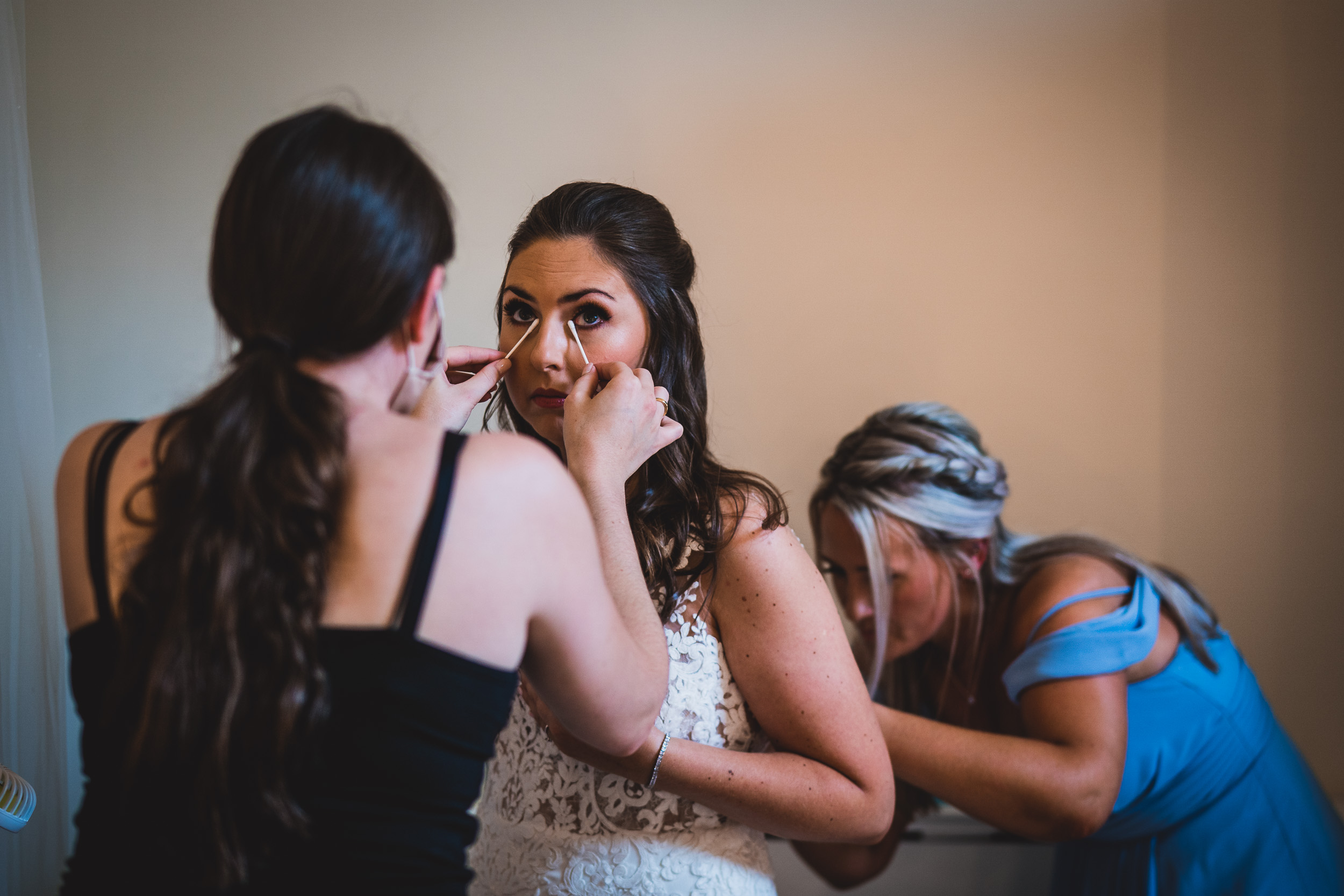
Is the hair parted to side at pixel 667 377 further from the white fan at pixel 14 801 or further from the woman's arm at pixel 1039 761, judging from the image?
the white fan at pixel 14 801

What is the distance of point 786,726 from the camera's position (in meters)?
1.05

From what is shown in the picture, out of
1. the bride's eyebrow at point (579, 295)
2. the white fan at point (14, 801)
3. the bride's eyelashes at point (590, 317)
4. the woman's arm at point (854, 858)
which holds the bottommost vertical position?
the woman's arm at point (854, 858)

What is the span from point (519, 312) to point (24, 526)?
2.70 ft

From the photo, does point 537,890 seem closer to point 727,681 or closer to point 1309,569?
point 727,681

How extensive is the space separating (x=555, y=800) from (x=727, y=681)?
0.25 m

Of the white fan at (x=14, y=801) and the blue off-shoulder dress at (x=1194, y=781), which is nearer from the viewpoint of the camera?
the white fan at (x=14, y=801)

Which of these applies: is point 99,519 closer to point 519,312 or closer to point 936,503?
point 519,312

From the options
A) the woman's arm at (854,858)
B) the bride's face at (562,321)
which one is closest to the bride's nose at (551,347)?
the bride's face at (562,321)

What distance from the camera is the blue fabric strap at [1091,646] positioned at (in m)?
1.43

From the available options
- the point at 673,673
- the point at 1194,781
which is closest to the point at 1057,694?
the point at 1194,781

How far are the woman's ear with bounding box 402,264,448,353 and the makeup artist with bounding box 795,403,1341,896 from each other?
3.35 feet

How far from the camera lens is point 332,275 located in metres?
0.66

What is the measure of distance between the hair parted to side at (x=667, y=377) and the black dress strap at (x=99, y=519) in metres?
0.60

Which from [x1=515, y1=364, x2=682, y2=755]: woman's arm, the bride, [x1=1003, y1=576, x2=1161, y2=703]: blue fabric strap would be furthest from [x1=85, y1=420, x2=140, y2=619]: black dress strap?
[x1=1003, y1=576, x2=1161, y2=703]: blue fabric strap
